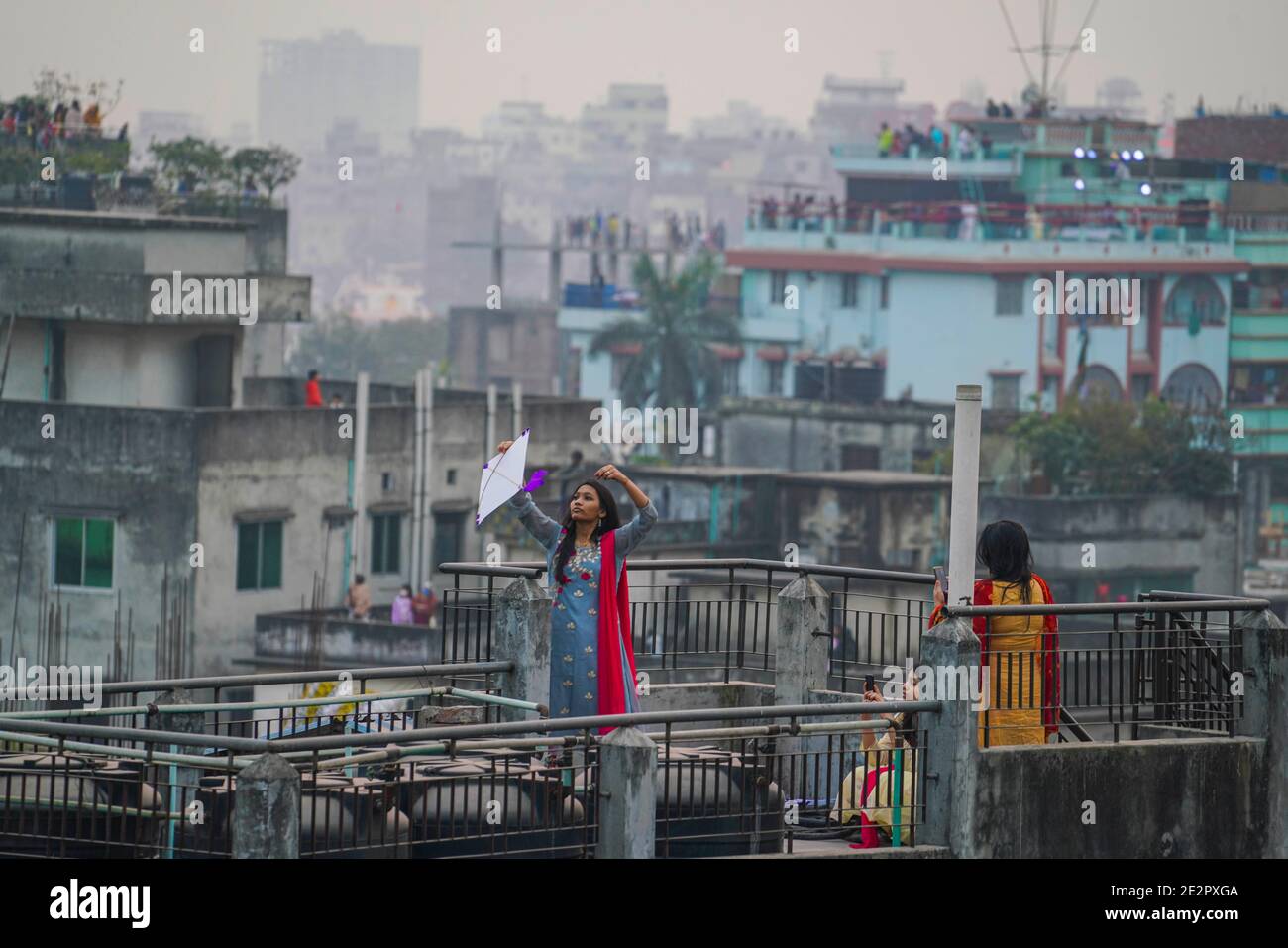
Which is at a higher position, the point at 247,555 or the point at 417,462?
the point at 417,462

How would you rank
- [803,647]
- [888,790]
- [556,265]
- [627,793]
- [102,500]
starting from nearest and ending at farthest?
[627,793], [888,790], [803,647], [102,500], [556,265]

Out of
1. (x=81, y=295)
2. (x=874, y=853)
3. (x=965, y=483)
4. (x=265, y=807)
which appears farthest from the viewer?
(x=81, y=295)

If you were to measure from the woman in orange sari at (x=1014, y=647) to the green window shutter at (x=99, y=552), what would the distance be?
32.5 meters

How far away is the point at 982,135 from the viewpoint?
102m

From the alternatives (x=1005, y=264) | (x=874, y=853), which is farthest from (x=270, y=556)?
(x=1005, y=264)

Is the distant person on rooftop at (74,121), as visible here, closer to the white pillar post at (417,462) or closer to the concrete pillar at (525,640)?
the white pillar post at (417,462)

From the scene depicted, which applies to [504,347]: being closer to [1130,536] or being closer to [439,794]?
[1130,536]

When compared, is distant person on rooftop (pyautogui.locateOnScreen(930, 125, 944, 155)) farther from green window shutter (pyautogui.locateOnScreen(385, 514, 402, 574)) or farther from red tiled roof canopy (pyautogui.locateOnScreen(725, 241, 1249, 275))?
green window shutter (pyautogui.locateOnScreen(385, 514, 402, 574))

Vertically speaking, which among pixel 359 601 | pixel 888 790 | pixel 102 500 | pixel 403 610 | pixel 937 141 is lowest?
pixel 403 610

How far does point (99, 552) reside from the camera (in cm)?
4684

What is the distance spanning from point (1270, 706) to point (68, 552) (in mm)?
32639

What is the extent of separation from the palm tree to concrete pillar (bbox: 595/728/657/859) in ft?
267
